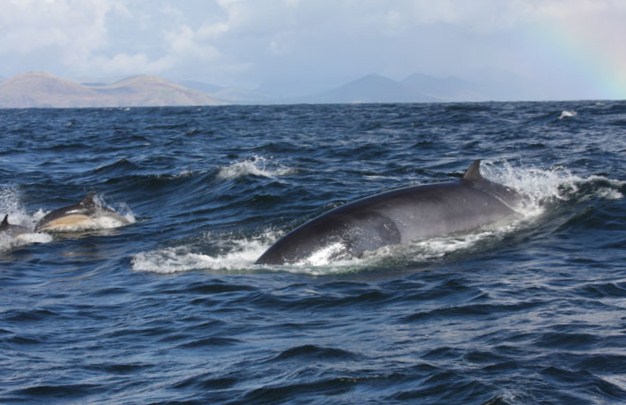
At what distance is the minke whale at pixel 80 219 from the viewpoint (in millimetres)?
19156

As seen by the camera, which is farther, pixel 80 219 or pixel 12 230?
pixel 80 219

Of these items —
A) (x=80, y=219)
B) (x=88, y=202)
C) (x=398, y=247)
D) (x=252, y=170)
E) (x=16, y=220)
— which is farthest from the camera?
(x=252, y=170)

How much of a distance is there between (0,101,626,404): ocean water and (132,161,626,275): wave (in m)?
0.05

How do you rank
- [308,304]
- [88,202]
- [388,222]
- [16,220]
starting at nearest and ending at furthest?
[308,304] → [388,222] → [88,202] → [16,220]

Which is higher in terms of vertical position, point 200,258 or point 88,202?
point 88,202

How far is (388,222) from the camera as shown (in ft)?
43.3

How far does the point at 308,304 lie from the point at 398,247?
284 centimetres

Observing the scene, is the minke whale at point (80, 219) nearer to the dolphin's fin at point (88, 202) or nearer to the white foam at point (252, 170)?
the dolphin's fin at point (88, 202)

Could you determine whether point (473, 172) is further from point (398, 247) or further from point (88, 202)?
point (88, 202)

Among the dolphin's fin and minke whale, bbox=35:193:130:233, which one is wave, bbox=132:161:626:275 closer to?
minke whale, bbox=35:193:130:233

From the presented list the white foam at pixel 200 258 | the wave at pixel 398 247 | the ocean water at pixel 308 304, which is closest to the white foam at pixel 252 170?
the ocean water at pixel 308 304

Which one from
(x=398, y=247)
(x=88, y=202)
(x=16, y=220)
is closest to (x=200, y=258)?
(x=398, y=247)

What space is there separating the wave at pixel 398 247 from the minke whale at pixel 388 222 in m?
0.12

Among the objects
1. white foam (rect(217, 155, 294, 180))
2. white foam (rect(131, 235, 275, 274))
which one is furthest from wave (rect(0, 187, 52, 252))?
white foam (rect(217, 155, 294, 180))
